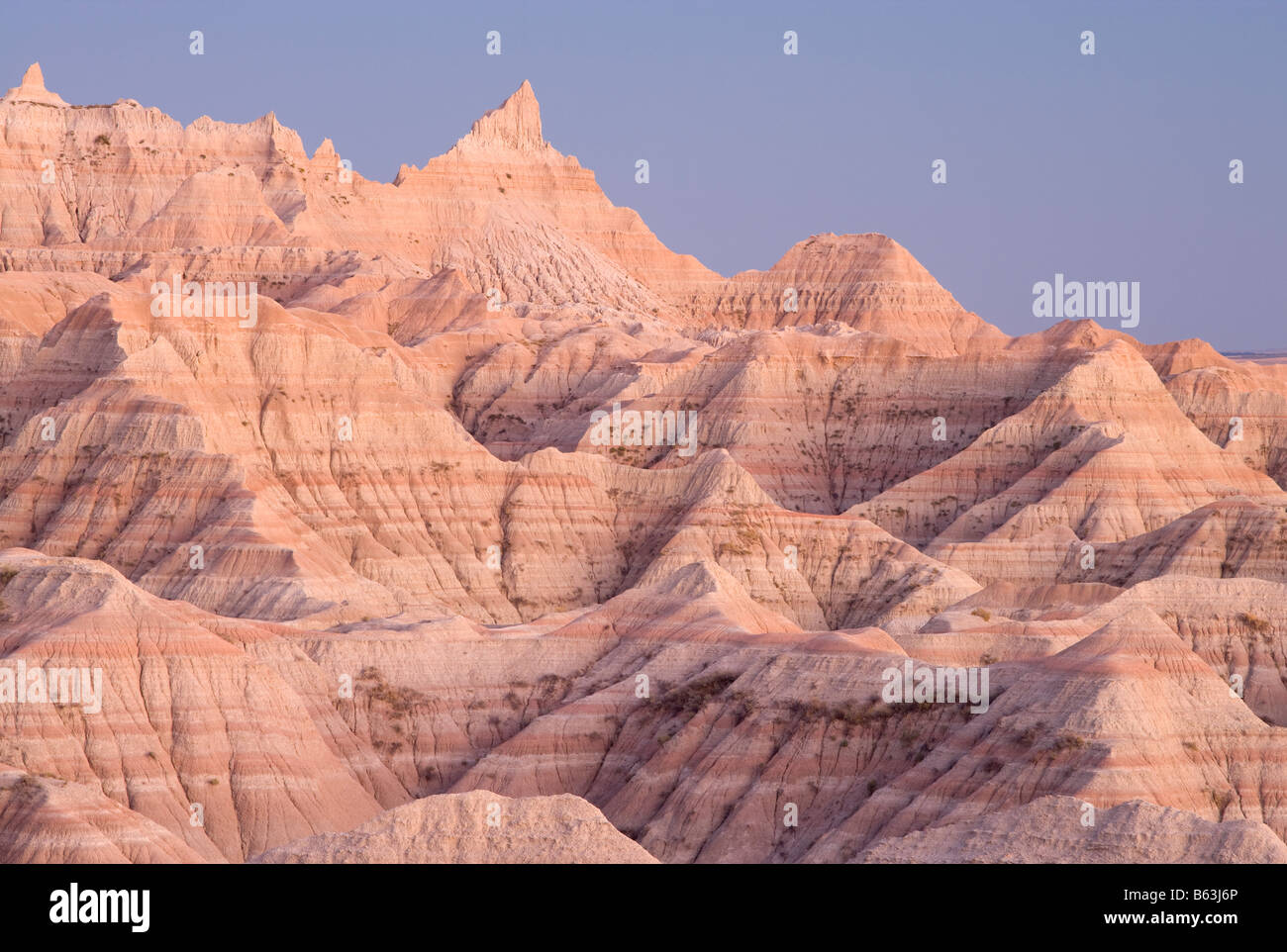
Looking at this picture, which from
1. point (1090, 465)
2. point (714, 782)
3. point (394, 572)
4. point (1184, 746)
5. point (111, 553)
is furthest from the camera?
point (1090, 465)

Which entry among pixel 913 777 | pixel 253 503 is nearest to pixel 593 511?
pixel 253 503

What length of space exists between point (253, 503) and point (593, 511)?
29970 millimetres

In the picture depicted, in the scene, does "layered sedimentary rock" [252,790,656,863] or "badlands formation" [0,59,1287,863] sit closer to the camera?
"layered sedimentary rock" [252,790,656,863]

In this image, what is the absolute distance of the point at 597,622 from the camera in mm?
120188

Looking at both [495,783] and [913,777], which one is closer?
[913,777]

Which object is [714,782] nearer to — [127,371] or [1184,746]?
[1184,746]

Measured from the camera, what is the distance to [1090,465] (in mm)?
177125

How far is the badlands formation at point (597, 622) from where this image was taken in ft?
297

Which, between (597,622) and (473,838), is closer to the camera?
(473,838)

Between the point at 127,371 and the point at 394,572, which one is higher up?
the point at 127,371

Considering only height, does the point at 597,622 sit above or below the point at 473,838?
above

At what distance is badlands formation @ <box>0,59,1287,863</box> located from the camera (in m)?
90.4

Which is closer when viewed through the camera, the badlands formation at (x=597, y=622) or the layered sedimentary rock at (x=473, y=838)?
the layered sedimentary rock at (x=473, y=838)
